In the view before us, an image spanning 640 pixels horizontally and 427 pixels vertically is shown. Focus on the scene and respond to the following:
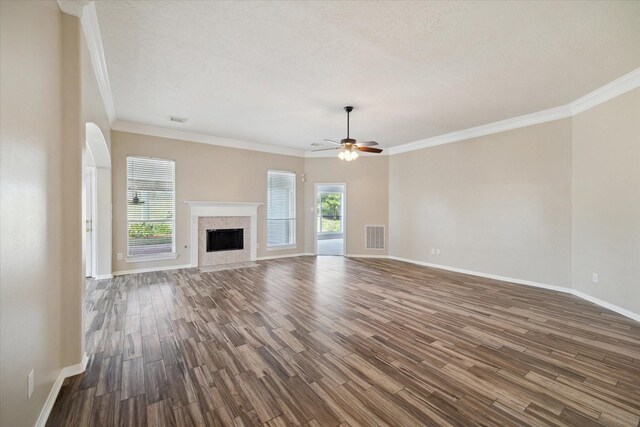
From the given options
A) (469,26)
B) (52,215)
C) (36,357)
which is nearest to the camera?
(36,357)

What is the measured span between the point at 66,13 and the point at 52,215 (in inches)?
65.9

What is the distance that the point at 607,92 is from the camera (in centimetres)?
373

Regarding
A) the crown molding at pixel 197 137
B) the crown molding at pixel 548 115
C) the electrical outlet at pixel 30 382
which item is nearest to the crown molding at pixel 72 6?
the electrical outlet at pixel 30 382

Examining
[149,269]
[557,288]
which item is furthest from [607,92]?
[149,269]

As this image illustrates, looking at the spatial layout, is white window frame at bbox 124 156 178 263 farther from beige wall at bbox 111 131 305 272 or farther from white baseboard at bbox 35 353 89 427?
white baseboard at bbox 35 353 89 427

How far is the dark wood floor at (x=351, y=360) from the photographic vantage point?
1796 mm

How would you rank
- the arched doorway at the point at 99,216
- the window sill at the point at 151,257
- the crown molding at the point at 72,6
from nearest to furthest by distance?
the crown molding at the point at 72,6, the arched doorway at the point at 99,216, the window sill at the point at 151,257

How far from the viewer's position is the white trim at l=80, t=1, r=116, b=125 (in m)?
2.32

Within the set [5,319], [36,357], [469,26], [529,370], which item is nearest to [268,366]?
[36,357]

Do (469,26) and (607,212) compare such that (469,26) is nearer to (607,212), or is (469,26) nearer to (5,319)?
(607,212)

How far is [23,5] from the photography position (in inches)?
57.6

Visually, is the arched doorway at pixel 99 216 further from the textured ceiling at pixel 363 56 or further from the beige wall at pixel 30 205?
the beige wall at pixel 30 205

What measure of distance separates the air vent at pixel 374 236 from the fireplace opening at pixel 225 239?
349cm

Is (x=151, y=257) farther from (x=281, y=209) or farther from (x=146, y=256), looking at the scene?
(x=281, y=209)
